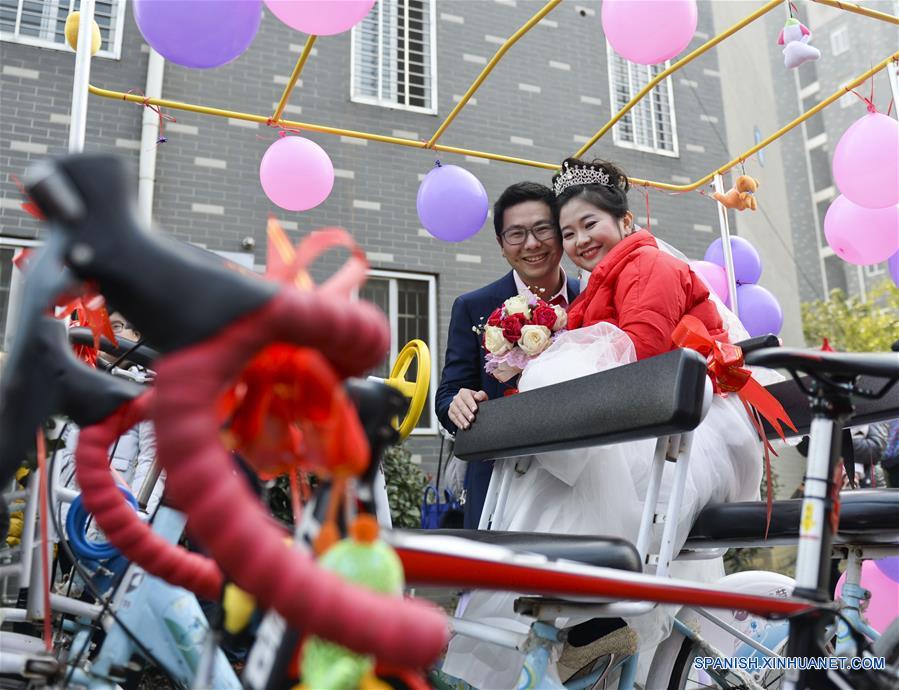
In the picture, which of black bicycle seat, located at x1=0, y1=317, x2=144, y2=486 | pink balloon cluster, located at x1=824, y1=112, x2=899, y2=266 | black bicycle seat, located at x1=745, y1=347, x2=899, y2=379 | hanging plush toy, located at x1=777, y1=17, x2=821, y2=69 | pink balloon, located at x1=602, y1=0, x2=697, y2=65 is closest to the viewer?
black bicycle seat, located at x1=0, y1=317, x2=144, y2=486

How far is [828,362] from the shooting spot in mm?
A: 1379

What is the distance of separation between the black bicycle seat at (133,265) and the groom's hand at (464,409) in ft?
5.99

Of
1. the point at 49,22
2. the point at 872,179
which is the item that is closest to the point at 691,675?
the point at 872,179

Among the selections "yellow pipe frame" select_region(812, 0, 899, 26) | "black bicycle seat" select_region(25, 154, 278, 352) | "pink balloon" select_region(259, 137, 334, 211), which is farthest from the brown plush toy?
"black bicycle seat" select_region(25, 154, 278, 352)

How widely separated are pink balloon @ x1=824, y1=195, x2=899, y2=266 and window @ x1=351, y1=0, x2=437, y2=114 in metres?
4.62

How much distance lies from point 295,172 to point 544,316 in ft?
8.22

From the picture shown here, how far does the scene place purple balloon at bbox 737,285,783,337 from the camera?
5363mm

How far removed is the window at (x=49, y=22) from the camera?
6668 millimetres

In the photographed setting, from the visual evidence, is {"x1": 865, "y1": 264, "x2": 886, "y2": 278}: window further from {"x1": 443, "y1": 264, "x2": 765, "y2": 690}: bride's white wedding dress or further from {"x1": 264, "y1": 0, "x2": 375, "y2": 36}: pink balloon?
{"x1": 443, "y1": 264, "x2": 765, "y2": 690}: bride's white wedding dress

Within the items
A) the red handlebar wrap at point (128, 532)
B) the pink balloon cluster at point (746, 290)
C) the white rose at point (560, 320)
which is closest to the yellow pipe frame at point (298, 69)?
the white rose at point (560, 320)

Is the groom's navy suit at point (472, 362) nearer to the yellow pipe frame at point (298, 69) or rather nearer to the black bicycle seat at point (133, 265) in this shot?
the yellow pipe frame at point (298, 69)

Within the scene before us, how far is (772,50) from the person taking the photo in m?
23.0

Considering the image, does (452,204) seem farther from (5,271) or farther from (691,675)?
(5,271)

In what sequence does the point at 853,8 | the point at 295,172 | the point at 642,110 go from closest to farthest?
the point at 853,8 → the point at 295,172 → the point at 642,110
